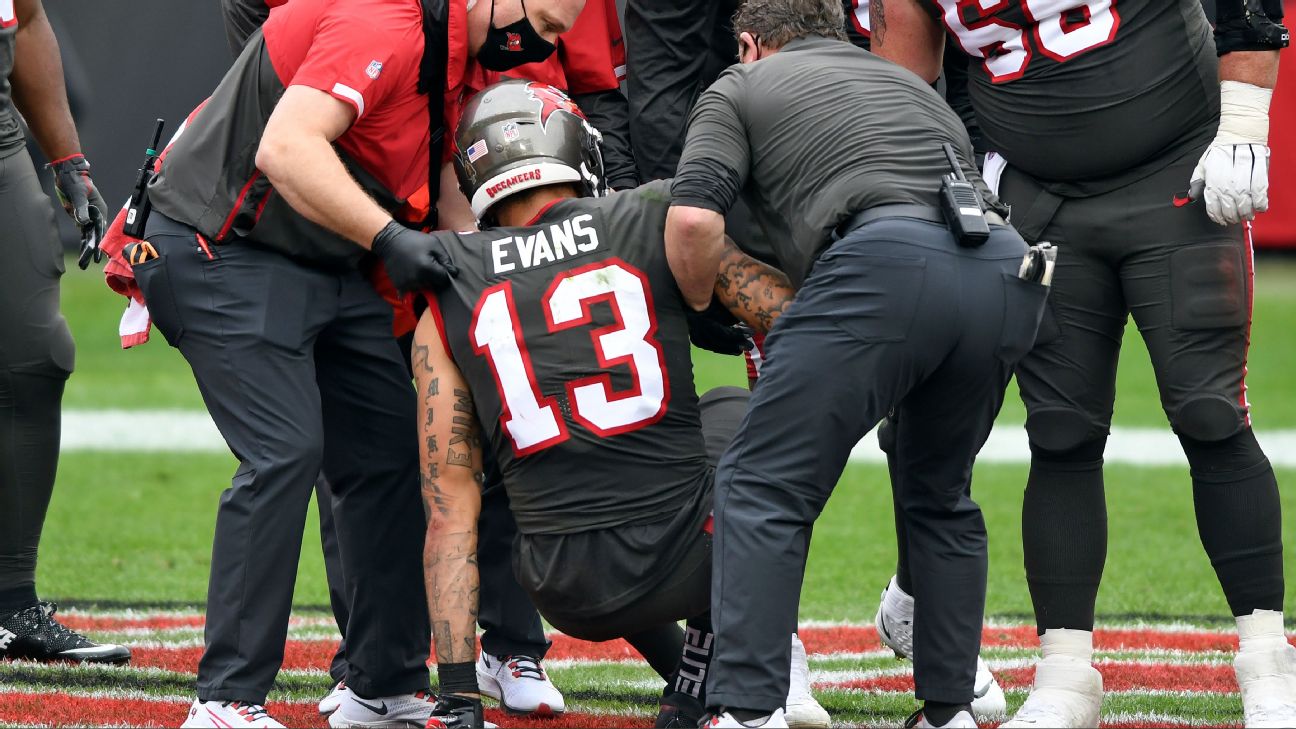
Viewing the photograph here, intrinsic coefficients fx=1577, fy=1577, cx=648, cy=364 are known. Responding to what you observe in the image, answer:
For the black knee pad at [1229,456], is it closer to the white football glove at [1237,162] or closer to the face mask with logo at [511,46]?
the white football glove at [1237,162]

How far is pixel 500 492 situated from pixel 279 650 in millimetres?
815

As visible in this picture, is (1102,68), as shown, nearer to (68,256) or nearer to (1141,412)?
(1141,412)

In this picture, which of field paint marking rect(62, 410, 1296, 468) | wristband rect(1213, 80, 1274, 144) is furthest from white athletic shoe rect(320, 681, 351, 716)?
field paint marking rect(62, 410, 1296, 468)

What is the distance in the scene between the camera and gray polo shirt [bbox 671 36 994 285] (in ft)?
10.7

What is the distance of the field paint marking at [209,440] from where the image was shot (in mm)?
9211

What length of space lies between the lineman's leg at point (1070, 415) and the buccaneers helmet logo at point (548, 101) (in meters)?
1.10

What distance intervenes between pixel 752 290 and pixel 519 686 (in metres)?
1.31

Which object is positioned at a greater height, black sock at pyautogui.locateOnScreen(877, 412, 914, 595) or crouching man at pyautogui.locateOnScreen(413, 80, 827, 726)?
crouching man at pyautogui.locateOnScreen(413, 80, 827, 726)

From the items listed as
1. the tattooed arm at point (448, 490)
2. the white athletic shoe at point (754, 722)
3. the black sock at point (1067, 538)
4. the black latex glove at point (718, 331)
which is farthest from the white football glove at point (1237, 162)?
the tattooed arm at point (448, 490)

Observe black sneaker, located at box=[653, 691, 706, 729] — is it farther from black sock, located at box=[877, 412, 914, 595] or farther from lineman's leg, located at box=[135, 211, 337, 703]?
black sock, located at box=[877, 412, 914, 595]

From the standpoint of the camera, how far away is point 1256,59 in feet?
11.7

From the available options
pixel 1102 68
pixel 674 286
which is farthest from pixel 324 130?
pixel 1102 68

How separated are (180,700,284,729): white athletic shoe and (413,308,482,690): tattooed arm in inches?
16.9

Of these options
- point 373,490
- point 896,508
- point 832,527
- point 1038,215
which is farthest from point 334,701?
point 832,527
